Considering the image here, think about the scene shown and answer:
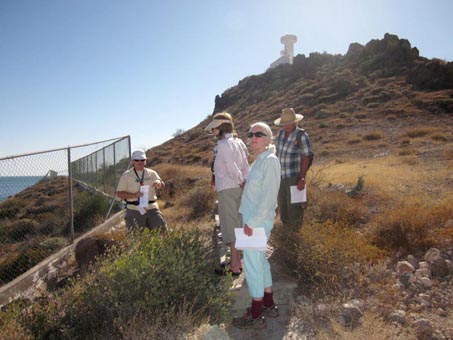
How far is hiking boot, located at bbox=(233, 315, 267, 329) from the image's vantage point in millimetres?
3074

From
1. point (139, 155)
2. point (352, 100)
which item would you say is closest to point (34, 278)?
point (139, 155)

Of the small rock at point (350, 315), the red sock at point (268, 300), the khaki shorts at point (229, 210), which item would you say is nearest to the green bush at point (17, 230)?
the khaki shorts at point (229, 210)

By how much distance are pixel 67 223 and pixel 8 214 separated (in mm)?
1862

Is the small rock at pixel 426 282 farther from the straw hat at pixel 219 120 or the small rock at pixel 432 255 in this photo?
the straw hat at pixel 219 120

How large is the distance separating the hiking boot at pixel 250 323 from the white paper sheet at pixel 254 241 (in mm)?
642

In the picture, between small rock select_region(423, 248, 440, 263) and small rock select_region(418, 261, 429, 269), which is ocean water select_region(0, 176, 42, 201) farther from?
small rock select_region(423, 248, 440, 263)

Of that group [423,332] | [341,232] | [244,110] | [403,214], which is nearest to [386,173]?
[403,214]

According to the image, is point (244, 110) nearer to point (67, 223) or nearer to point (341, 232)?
point (67, 223)

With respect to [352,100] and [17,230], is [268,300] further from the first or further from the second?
[352,100]

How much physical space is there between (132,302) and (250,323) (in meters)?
1.02

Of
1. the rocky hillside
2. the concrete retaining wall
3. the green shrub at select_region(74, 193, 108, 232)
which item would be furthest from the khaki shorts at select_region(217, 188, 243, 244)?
the rocky hillside

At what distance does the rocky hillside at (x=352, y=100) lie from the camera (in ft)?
70.9

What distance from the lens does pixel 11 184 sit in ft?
15.5

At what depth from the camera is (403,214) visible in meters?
4.68
